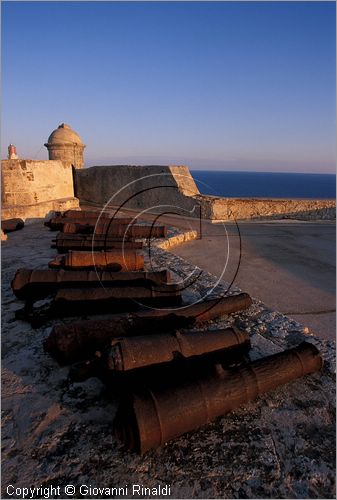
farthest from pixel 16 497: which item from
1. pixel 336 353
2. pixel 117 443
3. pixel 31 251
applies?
pixel 31 251

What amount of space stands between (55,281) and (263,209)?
570 inches

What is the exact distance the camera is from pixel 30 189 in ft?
47.3

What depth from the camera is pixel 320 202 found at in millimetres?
18156

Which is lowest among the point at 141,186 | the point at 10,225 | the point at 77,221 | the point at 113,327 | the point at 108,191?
the point at 113,327

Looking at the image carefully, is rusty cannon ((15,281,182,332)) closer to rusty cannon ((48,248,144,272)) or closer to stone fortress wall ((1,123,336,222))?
rusty cannon ((48,248,144,272))

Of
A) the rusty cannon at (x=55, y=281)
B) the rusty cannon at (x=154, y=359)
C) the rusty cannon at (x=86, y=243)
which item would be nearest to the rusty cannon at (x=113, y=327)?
the rusty cannon at (x=154, y=359)

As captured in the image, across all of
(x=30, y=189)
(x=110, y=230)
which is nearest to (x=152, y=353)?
(x=110, y=230)

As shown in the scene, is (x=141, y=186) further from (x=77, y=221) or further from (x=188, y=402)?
(x=188, y=402)

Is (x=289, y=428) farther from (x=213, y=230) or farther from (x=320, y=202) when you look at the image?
(x=320, y=202)

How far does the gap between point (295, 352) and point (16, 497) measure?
260 cm

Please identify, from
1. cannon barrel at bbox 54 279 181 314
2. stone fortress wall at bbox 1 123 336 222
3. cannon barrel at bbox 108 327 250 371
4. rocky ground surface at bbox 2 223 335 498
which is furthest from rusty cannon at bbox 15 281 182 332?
stone fortress wall at bbox 1 123 336 222

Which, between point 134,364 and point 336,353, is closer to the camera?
point 134,364

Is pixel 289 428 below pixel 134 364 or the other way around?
below

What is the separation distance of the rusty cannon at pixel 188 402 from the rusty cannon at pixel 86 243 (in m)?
5.38
